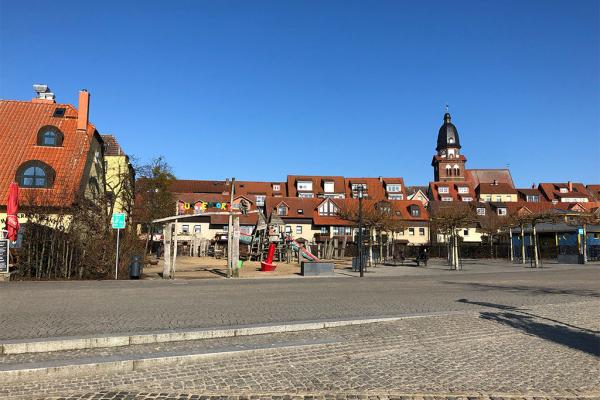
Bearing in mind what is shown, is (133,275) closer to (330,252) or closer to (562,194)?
(330,252)

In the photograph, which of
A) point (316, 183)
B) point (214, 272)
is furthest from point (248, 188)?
point (214, 272)

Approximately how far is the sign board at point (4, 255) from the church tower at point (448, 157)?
11621 centimetres

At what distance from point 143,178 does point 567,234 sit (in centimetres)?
4735

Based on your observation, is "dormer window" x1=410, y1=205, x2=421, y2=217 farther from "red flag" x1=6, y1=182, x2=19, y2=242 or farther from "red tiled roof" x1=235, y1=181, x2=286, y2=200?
"red flag" x1=6, y1=182, x2=19, y2=242

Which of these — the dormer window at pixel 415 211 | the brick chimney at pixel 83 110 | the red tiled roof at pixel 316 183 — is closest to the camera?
the brick chimney at pixel 83 110

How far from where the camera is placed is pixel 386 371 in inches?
244

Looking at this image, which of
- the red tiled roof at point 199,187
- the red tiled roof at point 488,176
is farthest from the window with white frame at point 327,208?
the red tiled roof at point 488,176

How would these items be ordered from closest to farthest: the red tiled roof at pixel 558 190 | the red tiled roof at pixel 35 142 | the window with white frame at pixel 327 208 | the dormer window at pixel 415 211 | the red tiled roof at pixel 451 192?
the red tiled roof at pixel 35 142, the window with white frame at pixel 327 208, the dormer window at pixel 415 211, the red tiled roof at pixel 558 190, the red tiled roof at pixel 451 192

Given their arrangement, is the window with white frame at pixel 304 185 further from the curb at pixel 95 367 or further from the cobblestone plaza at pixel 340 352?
the curb at pixel 95 367

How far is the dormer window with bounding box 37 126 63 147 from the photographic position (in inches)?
1419

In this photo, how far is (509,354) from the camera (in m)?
7.16

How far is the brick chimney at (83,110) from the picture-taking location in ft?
123

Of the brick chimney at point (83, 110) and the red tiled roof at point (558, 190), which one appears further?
the red tiled roof at point (558, 190)

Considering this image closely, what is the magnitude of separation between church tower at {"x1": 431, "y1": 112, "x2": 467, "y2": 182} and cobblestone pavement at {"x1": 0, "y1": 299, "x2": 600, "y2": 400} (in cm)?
12214
